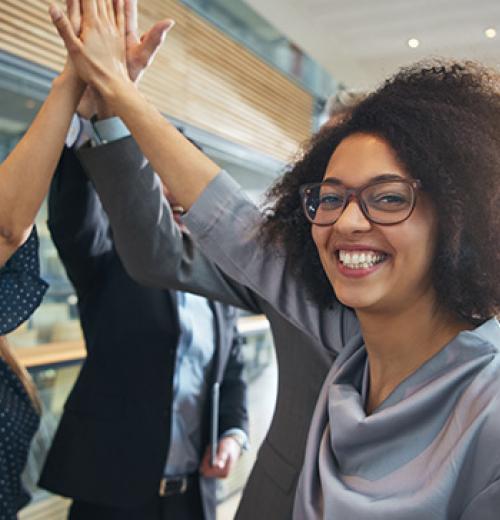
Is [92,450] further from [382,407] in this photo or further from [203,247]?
[382,407]

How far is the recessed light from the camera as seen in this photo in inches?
111

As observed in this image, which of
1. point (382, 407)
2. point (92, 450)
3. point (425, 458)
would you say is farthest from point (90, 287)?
point (425, 458)

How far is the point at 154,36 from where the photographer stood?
1.33m

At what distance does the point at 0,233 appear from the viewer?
1119 millimetres

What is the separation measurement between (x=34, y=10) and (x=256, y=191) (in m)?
2.13

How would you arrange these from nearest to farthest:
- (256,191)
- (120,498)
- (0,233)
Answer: (0,233)
(120,498)
(256,191)

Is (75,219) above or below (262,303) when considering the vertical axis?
above

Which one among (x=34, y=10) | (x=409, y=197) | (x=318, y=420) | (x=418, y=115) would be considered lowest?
(x=318, y=420)

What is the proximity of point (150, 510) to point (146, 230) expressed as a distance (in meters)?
0.97

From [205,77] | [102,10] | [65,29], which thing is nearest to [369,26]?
[205,77]

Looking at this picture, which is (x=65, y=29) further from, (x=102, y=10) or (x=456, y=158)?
(x=456, y=158)

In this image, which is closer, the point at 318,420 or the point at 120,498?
the point at 318,420

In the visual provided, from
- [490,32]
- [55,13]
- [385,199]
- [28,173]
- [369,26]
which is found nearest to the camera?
[385,199]

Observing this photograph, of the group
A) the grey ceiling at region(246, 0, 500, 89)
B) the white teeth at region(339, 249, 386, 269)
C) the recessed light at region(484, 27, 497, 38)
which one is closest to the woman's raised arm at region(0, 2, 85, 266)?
the white teeth at region(339, 249, 386, 269)
